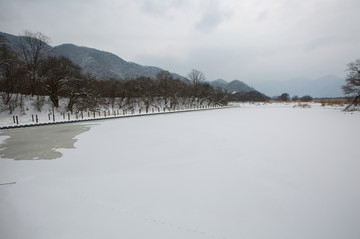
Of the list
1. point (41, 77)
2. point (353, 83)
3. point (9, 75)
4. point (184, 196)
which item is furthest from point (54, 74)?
point (353, 83)

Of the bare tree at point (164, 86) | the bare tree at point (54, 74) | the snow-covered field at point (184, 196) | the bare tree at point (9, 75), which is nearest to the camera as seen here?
the snow-covered field at point (184, 196)

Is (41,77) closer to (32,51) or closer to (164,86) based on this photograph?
(32,51)

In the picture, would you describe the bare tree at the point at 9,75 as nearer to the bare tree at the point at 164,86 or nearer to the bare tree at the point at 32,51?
the bare tree at the point at 32,51

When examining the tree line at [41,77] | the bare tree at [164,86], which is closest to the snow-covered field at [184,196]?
the tree line at [41,77]

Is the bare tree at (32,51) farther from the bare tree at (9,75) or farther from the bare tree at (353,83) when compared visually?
the bare tree at (353,83)

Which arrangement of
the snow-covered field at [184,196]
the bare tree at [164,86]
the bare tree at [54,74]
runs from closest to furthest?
the snow-covered field at [184,196] → the bare tree at [54,74] → the bare tree at [164,86]

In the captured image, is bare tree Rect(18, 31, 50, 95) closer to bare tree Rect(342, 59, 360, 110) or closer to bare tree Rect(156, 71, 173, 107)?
bare tree Rect(156, 71, 173, 107)

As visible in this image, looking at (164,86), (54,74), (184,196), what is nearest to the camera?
(184,196)

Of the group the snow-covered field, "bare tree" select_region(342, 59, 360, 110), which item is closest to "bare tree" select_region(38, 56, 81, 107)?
the snow-covered field

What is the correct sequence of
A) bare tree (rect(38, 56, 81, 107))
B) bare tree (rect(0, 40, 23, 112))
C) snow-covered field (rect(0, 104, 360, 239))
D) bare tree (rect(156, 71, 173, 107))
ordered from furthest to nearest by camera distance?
bare tree (rect(156, 71, 173, 107)), bare tree (rect(38, 56, 81, 107)), bare tree (rect(0, 40, 23, 112)), snow-covered field (rect(0, 104, 360, 239))

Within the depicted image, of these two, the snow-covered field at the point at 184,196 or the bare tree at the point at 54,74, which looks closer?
the snow-covered field at the point at 184,196

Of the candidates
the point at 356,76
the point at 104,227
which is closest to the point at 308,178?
the point at 104,227

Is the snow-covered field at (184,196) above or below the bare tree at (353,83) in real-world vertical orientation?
below

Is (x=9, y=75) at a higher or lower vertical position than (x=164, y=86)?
lower
